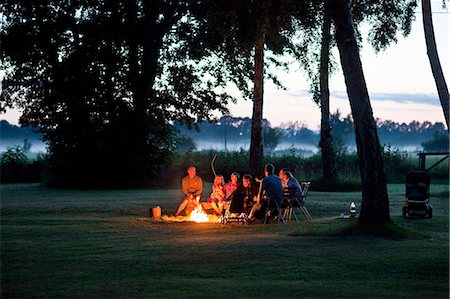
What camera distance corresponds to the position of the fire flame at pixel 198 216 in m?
21.9

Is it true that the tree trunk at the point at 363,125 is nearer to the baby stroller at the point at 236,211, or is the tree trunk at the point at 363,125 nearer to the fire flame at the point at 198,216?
the baby stroller at the point at 236,211

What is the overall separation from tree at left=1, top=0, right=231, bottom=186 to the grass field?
53.9 feet

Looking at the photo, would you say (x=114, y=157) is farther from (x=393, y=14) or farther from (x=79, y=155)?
(x=393, y=14)

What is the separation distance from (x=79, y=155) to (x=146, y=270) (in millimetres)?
27633

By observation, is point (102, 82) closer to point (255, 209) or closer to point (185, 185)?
point (185, 185)

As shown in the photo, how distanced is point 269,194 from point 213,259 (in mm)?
7203

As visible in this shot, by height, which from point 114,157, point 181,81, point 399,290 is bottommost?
point 399,290

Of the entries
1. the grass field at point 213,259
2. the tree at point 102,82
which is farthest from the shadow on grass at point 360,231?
the tree at point 102,82

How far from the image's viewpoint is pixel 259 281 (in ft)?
38.3

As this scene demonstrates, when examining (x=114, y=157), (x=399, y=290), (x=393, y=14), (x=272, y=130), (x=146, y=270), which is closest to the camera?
(x=399, y=290)

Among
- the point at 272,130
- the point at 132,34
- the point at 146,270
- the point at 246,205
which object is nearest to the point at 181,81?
the point at 132,34

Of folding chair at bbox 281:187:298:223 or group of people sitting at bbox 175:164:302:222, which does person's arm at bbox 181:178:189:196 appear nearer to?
group of people sitting at bbox 175:164:302:222

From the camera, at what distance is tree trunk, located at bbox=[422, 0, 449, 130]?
24006mm

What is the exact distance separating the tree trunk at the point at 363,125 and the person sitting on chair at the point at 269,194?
9.23 ft
